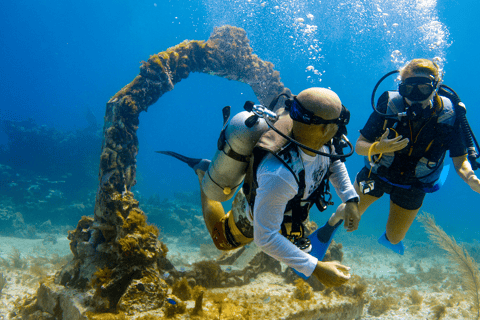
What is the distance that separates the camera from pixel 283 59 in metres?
70.5

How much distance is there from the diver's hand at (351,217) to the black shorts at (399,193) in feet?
4.31

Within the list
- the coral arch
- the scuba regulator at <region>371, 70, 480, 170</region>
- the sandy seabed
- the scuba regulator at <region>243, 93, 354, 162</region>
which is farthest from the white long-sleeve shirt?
the coral arch

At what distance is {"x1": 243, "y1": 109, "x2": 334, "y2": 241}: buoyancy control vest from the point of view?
65.1 inches

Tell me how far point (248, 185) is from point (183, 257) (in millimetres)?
8985

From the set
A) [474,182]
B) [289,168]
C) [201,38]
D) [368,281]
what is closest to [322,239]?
[474,182]

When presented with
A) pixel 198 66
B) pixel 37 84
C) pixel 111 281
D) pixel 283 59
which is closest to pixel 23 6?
pixel 37 84

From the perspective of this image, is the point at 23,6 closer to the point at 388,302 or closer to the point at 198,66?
the point at 198,66

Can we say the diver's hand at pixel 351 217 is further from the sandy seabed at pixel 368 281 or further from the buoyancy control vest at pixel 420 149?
the sandy seabed at pixel 368 281

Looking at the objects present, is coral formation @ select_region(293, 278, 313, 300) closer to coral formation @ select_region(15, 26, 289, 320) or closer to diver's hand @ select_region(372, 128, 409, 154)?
coral formation @ select_region(15, 26, 289, 320)

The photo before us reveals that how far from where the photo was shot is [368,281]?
8.67m

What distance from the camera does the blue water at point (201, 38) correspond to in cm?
3438

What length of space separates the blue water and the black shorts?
14.7 meters

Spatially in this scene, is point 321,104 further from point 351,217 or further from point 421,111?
point 421,111

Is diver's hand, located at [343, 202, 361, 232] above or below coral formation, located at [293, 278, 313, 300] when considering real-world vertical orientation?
above
